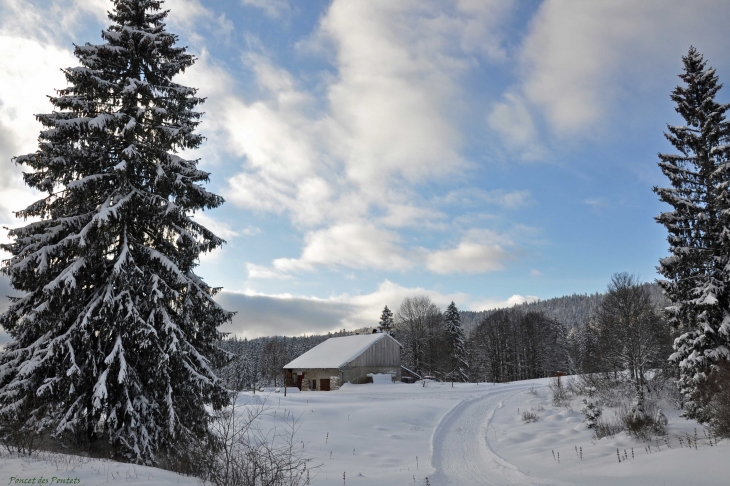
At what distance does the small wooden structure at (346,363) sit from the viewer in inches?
1622

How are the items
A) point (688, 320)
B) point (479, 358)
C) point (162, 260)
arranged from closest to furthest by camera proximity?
point (162, 260) → point (688, 320) → point (479, 358)

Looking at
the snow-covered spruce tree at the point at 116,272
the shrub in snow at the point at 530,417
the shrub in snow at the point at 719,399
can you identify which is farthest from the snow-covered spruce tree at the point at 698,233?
the snow-covered spruce tree at the point at 116,272

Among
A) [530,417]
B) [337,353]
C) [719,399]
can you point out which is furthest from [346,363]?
[719,399]

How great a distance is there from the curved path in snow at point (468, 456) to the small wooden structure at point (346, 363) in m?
18.6

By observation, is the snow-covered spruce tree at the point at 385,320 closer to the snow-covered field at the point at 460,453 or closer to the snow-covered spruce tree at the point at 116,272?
the snow-covered field at the point at 460,453

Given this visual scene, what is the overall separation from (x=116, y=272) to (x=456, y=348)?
5326 centimetres

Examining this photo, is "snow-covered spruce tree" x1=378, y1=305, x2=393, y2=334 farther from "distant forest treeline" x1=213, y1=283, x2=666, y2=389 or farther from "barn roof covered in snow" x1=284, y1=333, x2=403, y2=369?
"barn roof covered in snow" x1=284, y1=333, x2=403, y2=369

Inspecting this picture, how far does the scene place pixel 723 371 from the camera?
1434cm

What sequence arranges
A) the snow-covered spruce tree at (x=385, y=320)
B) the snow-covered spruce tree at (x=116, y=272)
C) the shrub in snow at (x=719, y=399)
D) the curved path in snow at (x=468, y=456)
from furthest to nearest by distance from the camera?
the snow-covered spruce tree at (x=385, y=320) < the shrub in snow at (x=719, y=399) < the curved path in snow at (x=468, y=456) < the snow-covered spruce tree at (x=116, y=272)

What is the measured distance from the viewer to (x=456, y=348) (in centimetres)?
5794

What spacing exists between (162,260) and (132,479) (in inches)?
245

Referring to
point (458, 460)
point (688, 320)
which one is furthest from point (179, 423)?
point (688, 320)

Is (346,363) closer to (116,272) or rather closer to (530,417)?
(530,417)

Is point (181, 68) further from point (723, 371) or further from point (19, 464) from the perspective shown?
point (723, 371)
